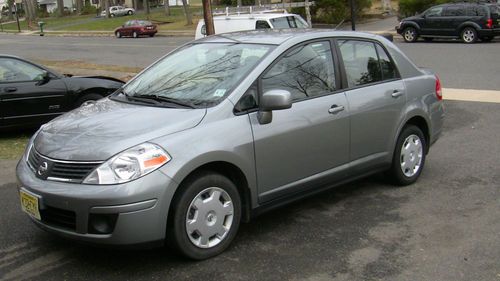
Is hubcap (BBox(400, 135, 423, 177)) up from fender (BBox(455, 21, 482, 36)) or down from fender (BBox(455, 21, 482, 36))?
down

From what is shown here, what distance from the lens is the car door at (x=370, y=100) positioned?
507cm

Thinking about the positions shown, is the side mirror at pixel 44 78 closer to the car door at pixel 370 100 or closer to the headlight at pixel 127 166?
the car door at pixel 370 100

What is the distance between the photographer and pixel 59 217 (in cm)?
384

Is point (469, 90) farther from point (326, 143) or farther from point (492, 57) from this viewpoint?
point (326, 143)

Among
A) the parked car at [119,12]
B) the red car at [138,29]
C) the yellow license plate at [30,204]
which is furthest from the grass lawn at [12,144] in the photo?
the parked car at [119,12]

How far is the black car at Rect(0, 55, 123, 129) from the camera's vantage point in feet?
27.4

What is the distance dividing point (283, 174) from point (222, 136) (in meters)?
0.69

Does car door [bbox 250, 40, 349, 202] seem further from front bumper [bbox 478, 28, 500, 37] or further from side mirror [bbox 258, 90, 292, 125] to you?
front bumper [bbox 478, 28, 500, 37]

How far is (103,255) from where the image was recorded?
13.8ft

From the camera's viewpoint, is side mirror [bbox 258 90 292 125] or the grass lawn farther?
the grass lawn

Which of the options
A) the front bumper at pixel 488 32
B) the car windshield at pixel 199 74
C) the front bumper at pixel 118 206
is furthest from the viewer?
the front bumper at pixel 488 32

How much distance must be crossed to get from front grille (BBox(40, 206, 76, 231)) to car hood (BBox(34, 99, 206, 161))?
357mm

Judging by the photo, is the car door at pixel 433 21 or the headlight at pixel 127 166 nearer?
the headlight at pixel 127 166

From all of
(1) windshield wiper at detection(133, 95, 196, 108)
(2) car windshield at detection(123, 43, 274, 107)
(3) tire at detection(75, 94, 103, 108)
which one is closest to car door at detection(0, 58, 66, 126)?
(3) tire at detection(75, 94, 103, 108)
